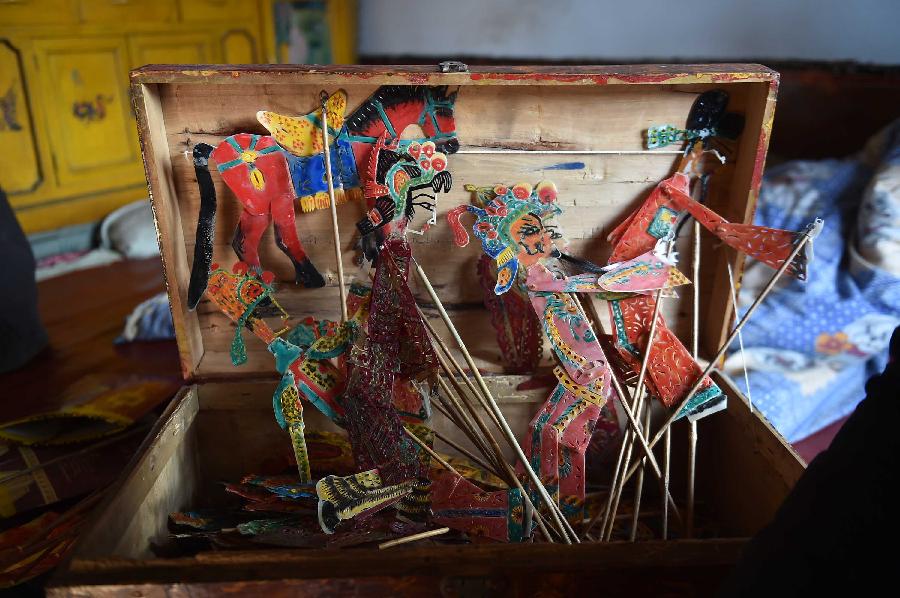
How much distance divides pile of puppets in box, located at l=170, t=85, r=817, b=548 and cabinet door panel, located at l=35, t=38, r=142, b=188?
2.22m

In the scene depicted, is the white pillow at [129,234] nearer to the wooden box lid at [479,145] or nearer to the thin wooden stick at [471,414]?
the wooden box lid at [479,145]

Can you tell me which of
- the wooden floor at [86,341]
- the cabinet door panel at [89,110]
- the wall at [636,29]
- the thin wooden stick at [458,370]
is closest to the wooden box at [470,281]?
the thin wooden stick at [458,370]

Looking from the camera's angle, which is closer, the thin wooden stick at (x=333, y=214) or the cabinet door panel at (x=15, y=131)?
the thin wooden stick at (x=333, y=214)

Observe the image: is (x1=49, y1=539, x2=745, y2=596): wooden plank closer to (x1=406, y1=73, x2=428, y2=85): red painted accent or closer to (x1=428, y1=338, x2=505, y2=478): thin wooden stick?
(x1=428, y1=338, x2=505, y2=478): thin wooden stick

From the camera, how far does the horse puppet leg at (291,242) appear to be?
1.13 m

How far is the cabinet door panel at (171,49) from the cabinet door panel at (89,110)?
75 mm

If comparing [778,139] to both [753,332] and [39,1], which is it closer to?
[753,332]

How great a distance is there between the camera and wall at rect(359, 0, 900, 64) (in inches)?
92.4

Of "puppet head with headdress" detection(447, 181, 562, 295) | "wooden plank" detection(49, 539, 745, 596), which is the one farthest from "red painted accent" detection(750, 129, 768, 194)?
"wooden plank" detection(49, 539, 745, 596)

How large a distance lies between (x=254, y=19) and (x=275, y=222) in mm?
3027

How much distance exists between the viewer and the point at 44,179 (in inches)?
112

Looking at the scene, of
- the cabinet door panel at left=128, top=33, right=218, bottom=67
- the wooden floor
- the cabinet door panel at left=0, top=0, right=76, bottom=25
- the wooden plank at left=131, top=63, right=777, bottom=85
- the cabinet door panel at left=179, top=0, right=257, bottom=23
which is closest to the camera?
the wooden plank at left=131, top=63, right=777, bottom=85

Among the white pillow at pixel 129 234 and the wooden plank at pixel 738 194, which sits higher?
the wooden plank at pixel 738 194

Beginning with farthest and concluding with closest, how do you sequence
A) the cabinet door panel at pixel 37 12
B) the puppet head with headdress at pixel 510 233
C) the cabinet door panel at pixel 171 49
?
the cabinet door panel at pixel 171 49
the cabinet door panel at pixel 37 12
the puppet head with headdress at pixel 510 233
